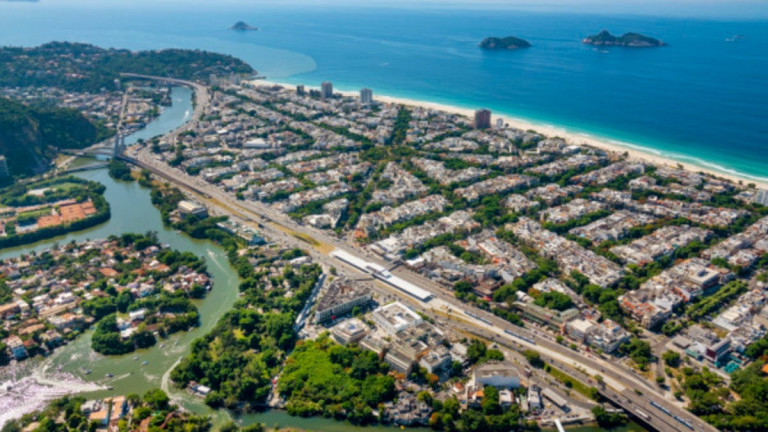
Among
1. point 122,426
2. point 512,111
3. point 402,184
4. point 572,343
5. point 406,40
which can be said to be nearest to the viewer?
point 122,426

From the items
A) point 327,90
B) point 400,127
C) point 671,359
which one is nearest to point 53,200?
point 400,127

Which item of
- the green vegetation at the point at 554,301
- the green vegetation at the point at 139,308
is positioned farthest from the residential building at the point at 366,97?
the green vegetation at the point at 554,301

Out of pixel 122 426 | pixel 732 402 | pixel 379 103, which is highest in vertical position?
pixel 379 103

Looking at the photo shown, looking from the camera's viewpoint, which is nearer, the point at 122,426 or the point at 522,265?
the point at 122,426

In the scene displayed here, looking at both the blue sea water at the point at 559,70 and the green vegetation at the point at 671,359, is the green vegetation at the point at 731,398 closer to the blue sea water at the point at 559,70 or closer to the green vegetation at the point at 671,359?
the green vegetation at the point at 671,359

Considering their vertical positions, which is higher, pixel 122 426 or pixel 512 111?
pixel 512 111

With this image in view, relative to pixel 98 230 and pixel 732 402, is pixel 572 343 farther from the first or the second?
pixel 98 230

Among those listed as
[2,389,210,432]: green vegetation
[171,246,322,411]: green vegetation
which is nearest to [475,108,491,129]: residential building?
[171,246,322,411]: green vegetation

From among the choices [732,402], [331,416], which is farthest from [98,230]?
[732,402]

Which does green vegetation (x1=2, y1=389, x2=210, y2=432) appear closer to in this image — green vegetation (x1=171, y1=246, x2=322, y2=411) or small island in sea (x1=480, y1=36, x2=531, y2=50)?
green vegetation (x1=171, y1=246, x2=322, y2=411)
